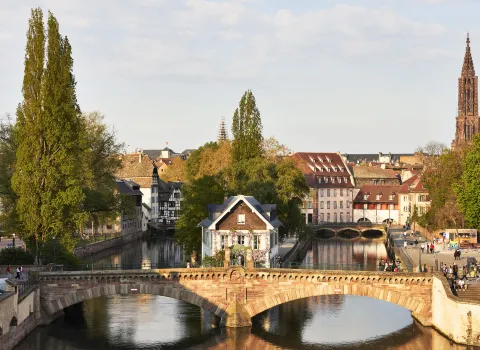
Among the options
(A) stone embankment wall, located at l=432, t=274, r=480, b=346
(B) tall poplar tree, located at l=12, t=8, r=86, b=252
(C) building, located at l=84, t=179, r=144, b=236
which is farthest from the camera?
(C) building, located at l=84, t=179, r=144, b=236

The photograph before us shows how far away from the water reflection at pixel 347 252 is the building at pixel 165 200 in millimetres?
33727

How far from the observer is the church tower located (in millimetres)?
193875

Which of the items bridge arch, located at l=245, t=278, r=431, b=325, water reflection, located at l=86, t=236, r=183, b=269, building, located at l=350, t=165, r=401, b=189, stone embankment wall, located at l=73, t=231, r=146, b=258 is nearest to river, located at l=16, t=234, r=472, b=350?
bridge arch, located at l=245, t=278, r=431, b=325

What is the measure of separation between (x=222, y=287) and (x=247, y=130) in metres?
42.6

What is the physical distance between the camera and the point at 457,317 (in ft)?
170

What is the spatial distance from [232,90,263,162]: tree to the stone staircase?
44.2 meters

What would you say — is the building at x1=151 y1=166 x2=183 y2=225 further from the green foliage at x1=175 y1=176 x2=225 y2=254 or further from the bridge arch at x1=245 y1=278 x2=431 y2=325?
the bridge arch at x1=245 y1=278 x2=431 y2=325

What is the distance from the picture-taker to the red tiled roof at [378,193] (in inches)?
6550

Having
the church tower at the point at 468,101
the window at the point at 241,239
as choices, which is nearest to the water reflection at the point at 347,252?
the window at the point at 241,239

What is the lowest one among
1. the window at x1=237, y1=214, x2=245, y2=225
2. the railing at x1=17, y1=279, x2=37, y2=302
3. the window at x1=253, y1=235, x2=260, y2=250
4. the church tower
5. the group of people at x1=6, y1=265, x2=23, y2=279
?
the railing at x1=17, y1=279, x2=37, y2=302

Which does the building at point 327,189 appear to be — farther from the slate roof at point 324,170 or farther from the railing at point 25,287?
the railing at point 25,287

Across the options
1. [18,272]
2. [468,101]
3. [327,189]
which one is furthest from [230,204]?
[468,101]

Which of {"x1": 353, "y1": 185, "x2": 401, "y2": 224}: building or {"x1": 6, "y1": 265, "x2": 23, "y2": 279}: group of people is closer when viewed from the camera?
{"x1": 6, "y1": 265, "x2": 23, "y2": 279}: group of people

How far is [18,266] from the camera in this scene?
62.5 meters
